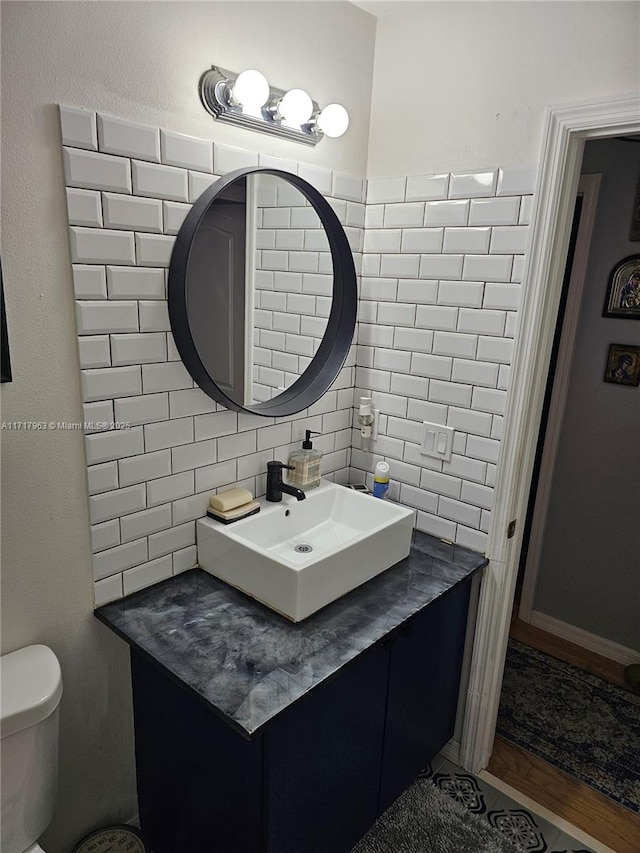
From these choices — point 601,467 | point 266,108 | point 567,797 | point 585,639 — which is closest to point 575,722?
point 567,797

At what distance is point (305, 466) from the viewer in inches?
70.8

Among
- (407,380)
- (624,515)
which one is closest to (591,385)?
(624,515)

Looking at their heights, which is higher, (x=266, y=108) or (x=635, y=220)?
(x=266, y=108)

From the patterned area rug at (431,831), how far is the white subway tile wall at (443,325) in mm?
815

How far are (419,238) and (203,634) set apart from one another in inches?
49.7

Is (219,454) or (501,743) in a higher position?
(219,454)

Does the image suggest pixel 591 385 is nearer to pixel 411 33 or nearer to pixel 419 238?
pixel 419 238

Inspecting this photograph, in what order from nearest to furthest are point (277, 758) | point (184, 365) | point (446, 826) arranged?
point (277, 758) → point (184, 365) → point (446, 826)

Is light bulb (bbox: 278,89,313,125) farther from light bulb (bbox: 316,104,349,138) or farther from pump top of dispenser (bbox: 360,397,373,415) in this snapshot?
pump top of dispenser (bbox: 360,397,373,415)

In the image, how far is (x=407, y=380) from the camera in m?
1.83

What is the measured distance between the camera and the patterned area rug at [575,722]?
1.94 meters

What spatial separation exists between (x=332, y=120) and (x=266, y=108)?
20 cm

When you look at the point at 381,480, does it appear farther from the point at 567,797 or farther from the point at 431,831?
the point at 567,797

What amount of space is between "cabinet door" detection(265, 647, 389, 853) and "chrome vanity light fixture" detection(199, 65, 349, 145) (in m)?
1.31
